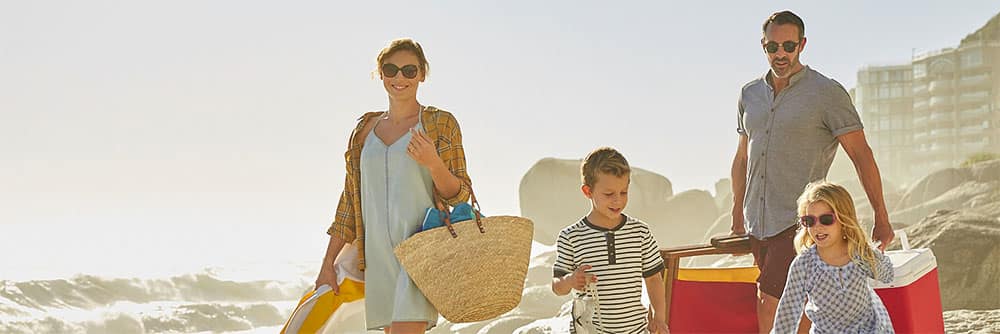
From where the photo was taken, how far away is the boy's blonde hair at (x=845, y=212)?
3.98m

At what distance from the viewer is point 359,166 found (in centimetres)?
412

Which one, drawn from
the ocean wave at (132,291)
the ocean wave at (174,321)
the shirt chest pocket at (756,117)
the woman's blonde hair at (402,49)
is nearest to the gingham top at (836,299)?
the shirt chest pocket at (756,117)

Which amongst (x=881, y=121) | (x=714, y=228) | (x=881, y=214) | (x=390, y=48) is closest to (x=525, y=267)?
(x=390, y=48)

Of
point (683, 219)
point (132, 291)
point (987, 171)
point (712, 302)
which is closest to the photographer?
point (712, 302)

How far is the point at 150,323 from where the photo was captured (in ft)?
96.3

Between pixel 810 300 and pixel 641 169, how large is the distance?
2755 centimetres

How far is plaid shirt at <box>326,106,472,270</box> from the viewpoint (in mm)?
3947

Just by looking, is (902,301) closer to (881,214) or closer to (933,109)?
(881,214)

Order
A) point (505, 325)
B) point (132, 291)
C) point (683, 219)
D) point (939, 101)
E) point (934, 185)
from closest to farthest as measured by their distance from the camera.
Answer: point (505, 325) < point (934, 185) < point (683, 219) < point (939, 101) < point (132, 291)

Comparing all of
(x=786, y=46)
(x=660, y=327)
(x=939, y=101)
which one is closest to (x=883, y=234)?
(x=786, y=46)

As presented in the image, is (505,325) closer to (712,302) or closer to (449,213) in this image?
(712,302)

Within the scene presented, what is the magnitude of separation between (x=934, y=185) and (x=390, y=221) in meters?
20.4

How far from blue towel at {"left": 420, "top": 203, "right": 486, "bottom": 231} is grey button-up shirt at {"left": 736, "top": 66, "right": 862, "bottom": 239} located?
Result: 51.1 inches

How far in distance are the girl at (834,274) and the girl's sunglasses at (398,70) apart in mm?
1457
